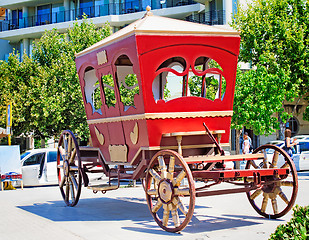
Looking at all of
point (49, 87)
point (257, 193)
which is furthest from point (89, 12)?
point (257, 193)

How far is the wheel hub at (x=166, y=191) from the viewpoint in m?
8.11

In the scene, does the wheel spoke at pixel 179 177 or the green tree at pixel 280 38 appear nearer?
the wheel spoke at pixel 179 177

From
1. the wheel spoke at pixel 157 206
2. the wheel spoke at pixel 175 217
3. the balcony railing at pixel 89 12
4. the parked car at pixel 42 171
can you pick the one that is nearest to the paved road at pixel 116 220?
the wheel spoke at pixel 175 217

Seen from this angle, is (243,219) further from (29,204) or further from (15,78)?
(15,78)

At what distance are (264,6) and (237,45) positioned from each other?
20.8 m

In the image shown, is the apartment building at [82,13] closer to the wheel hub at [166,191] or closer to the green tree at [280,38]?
the green tree at [280,38]

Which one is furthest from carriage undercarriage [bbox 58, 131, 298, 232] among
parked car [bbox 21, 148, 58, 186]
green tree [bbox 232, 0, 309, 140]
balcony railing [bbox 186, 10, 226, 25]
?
balcony railing [bbox 186, 10, 226, 25]

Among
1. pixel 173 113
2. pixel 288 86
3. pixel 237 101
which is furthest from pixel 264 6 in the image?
pixel 173 113

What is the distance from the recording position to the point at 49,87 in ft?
95.2

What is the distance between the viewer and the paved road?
8.09m

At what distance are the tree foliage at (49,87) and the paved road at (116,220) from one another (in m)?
14.6

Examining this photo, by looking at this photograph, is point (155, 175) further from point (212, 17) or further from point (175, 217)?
point (212, 17)

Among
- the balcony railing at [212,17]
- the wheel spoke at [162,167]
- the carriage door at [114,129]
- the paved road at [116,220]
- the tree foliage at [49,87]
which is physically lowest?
the paved road at [116,220]

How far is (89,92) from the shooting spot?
39.0 feet
